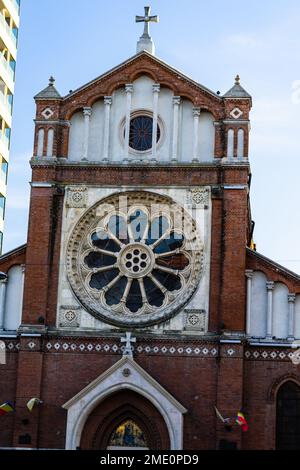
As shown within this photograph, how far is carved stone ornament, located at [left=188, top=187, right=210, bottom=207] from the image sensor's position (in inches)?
1572

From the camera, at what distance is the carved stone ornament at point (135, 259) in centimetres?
3947

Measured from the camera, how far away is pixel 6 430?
1539 inches

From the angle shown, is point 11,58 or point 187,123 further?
point 11,58

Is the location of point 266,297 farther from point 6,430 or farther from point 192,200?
point 6,430

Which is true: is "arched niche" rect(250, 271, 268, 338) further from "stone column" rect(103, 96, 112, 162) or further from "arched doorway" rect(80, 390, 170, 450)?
"stone column" rect(103, 96, 112, 162)

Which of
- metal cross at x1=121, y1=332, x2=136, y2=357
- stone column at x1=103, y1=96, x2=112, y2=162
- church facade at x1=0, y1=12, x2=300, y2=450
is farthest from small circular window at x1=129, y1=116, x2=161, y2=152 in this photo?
metal cross at x1=121, y1=332, x2=136, y2=357

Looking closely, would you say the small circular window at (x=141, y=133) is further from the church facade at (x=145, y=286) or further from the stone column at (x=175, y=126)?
the stone column at (x=175, y=126)

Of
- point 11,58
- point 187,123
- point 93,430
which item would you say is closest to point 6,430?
point 93,430

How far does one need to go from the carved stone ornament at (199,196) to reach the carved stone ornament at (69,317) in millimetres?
5397

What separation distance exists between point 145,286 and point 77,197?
3.96 m
